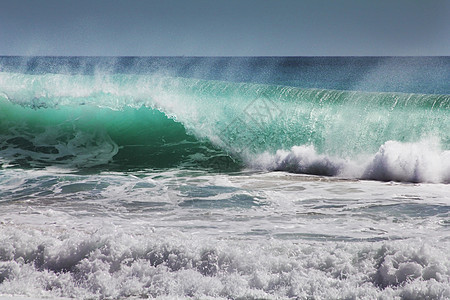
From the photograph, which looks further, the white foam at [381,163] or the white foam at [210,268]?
the white foam at [381,163]

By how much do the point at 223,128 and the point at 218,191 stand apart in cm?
459

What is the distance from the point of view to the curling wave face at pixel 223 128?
28.8 ft

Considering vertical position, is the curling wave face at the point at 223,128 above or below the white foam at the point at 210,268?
above

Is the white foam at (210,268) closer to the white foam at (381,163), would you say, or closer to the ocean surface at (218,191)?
the ocean surface at (218,191)

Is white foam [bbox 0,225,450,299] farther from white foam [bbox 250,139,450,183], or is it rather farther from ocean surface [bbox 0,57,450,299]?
white foam [bbox 250,139,450,183]

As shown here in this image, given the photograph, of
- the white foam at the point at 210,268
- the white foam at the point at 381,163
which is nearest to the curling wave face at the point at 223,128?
the white foam at the point at 381,163

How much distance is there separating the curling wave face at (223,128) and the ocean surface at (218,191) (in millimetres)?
39

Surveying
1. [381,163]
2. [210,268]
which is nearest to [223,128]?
[381,163]

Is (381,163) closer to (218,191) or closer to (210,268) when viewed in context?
(218,191)

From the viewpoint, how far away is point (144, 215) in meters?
5.26

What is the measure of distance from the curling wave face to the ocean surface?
39 mm

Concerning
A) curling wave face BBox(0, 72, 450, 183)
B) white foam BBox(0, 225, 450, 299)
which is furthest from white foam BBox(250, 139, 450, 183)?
white foam BBox(0, 225, 450, 299)

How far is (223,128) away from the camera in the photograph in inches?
432

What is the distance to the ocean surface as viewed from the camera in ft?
11.1
